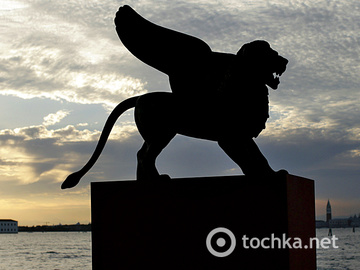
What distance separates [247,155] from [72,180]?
1.71 metres

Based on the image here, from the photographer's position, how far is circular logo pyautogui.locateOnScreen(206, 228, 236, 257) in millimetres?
4066

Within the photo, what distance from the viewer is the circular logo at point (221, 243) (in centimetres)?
407

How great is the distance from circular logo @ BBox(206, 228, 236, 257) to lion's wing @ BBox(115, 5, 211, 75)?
5.19ft

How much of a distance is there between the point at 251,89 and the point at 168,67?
821 millimetres

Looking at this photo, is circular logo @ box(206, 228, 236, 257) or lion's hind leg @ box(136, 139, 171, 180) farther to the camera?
lion's hind leg @ box(136, 139, 171, 180)

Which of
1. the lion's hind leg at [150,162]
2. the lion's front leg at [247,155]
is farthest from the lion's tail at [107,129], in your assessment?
the lion's front leg at [247,155]

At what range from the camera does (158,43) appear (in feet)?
15.7

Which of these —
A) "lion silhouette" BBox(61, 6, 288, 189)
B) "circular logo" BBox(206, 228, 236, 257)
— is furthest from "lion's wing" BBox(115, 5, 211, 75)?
"circular logo" BBox(206, 228, 236, 257)

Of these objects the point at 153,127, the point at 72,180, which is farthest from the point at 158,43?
the point at 72,180

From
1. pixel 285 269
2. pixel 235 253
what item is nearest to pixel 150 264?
pixel 235 253

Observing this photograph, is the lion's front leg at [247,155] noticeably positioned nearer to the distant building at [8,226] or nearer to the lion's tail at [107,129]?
the lion's tail at [107,129]

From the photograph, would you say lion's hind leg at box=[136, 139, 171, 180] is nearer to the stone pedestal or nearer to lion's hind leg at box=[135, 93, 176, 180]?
lion's hind leg at box=[135, 93, 176, 180]

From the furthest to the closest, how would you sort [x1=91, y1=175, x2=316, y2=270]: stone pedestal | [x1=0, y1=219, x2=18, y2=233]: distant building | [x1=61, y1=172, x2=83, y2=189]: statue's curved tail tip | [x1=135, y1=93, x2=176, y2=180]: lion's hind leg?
[x1=0, y1=219, x2=18, y2=233]: distant building < [x1=61, y1=172, x2=83, y2=189]: statue's curved tail tip < [x1=135, y1=93, x2=176, y2=180]: lion's hind leg < [x1=91, y1=175, x2=316, y2=270]: stone pedestal

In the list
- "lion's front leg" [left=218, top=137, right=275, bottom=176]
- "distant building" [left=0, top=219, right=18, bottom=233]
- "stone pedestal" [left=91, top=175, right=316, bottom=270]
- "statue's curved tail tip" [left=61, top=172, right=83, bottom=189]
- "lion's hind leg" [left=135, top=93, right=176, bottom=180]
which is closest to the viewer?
"stone pedestal" [left=91, top=175, right=316, bottom=270]
